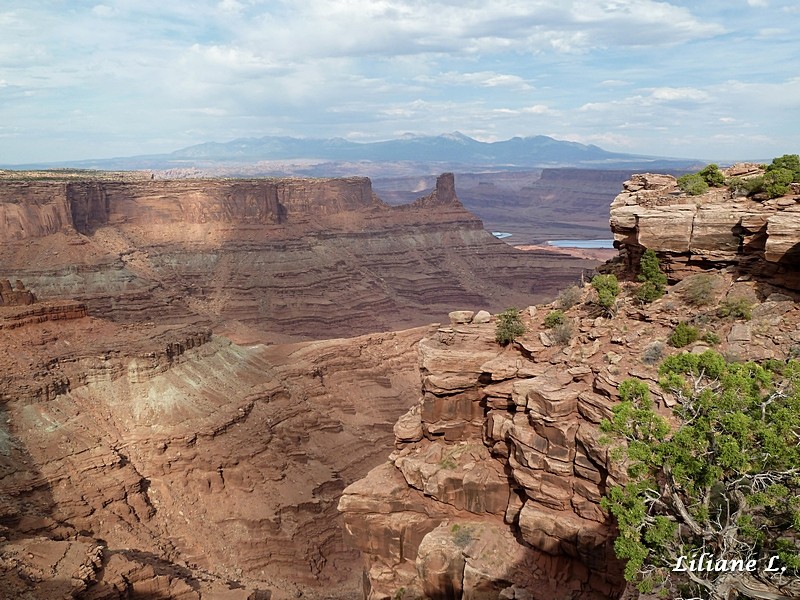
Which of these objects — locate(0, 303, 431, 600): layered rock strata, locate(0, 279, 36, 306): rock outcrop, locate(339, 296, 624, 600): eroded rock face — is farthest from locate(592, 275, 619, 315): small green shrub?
locate(0, 279, 36, 306): rock outcrop

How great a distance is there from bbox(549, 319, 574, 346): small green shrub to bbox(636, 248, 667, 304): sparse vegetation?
2680 mm

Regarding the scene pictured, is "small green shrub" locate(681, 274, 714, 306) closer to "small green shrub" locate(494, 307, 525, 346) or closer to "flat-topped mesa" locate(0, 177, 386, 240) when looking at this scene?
"small green shrub" locate(494, 307, 525, 346)

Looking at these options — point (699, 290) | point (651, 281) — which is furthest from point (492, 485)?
point (699, 290)

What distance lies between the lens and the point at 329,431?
141 ft

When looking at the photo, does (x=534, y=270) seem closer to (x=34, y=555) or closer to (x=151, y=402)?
(x=151, y=402)

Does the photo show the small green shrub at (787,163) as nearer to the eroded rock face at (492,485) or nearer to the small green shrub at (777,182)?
the small green shrub at (777,182)

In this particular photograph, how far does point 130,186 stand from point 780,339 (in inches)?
3242

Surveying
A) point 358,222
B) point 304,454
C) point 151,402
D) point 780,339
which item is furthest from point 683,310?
point 358,222

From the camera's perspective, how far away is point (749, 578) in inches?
485

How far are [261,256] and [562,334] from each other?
68049 millimetres

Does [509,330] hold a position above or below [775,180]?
below

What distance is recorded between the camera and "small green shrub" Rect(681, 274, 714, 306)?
65.9 feet

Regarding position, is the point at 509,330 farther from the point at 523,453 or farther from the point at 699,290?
the point at 699,290

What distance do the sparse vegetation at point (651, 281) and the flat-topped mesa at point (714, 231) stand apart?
39 centimetres
